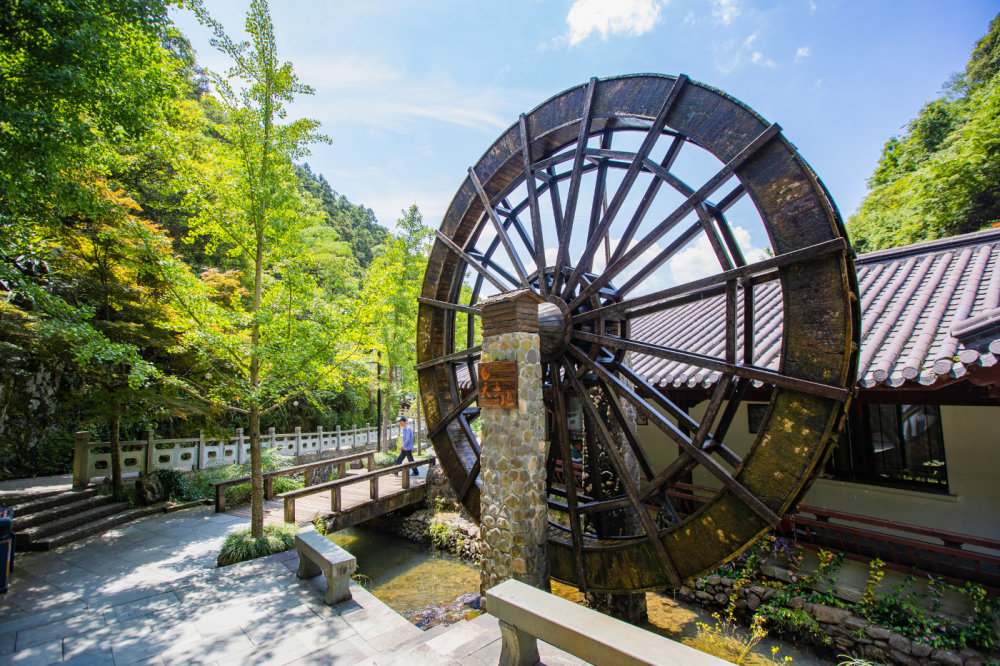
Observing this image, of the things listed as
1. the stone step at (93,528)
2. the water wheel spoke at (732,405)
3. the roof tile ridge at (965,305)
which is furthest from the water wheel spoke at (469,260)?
the stone step at (93,528)

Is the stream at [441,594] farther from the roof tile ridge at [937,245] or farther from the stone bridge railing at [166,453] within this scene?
the roof tile ridge at [937,245]

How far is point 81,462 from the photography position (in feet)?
25.9

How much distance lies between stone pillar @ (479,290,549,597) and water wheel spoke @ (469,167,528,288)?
3.78ft

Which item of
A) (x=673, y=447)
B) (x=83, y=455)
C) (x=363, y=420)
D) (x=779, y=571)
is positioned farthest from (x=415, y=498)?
(x=363, y=420)

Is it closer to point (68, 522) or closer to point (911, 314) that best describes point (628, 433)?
point (911, 314)

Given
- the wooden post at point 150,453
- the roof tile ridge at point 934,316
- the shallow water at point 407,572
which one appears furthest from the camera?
the wooden post at point 150,453

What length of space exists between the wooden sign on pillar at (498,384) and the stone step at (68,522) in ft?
21.9

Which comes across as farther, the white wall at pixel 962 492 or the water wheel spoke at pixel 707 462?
the white wall at pixel 962 492

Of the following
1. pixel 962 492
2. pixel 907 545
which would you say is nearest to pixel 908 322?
pixel 962 492

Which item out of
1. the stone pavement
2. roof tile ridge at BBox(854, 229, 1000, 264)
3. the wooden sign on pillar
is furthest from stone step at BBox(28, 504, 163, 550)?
roof tile ridge at BBox(854, 229, 1000, 264)

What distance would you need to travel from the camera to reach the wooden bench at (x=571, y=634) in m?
2.01

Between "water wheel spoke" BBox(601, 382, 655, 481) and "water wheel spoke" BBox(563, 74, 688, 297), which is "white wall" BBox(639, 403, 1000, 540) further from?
"water wheel spoke" BBox(563, 74, 688, 297)

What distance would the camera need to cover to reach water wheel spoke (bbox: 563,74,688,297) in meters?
4.26

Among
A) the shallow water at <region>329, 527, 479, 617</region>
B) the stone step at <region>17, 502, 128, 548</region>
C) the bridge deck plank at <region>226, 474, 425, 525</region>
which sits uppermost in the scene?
the stone step at <region>17, 502, 128, 548</region>
